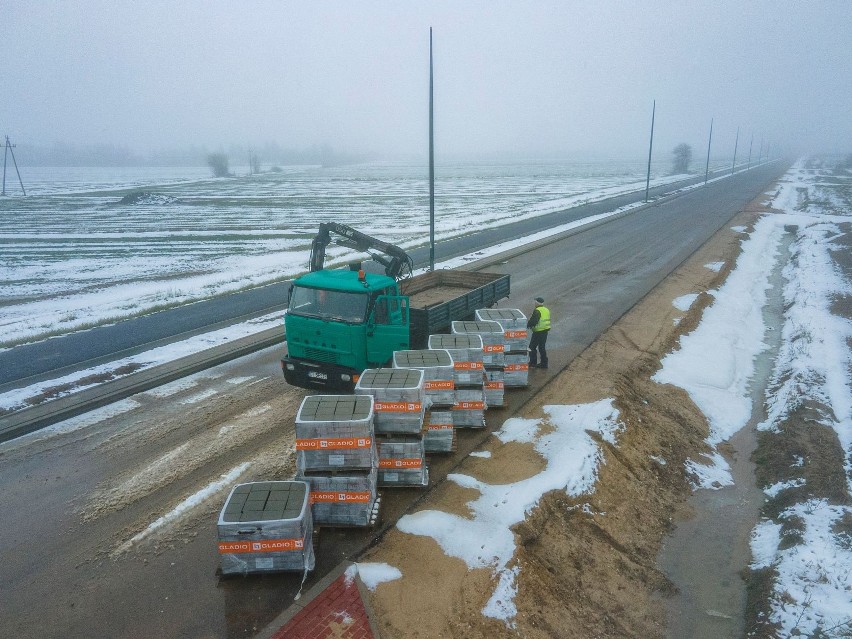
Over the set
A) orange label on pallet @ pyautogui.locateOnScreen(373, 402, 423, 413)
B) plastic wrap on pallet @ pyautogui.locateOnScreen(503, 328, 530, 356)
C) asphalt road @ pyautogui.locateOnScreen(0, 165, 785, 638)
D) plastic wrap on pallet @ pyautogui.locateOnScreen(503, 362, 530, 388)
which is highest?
orange label on pallet @ pyautogui.locateOnScreen(373, 402, 423, 413)

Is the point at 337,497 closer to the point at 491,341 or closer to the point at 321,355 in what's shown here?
the point at 321,355

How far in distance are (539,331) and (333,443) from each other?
7949 mm

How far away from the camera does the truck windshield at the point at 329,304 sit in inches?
469

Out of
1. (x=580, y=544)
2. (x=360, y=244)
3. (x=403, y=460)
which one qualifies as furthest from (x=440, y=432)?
(x=360, y=244)

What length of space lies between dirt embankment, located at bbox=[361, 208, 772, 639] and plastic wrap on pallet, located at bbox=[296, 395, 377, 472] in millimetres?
1322

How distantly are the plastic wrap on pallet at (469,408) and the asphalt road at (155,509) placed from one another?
58cm

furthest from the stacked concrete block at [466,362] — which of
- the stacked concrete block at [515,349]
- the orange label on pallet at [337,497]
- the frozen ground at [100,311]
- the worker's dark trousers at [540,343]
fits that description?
the frozen ground at [100,311]

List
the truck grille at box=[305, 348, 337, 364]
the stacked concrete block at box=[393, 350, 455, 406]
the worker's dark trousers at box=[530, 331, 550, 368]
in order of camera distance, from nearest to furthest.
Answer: the stacked concrete block at box=[393, 350, 455, 406] < the truck grille at box=[305, 348, 337, 364] < the worker's dark trousers at box=[530, 331, 550, 368]

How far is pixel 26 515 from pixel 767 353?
1925 centimetres

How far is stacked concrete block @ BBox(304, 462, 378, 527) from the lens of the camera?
813 cm

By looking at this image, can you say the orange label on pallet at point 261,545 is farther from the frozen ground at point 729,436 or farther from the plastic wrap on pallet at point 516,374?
the plastic wrap on pallet at point 516,374

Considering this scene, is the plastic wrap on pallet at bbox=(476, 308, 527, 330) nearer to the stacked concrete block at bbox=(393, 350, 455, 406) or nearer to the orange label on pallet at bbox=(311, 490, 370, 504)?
the stacked concrete block at bbox=(393, 350, 455, 406)

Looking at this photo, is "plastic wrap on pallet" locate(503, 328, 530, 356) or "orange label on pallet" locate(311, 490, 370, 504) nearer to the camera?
"orange label on pallet" locate(311, 490, 370, 504)

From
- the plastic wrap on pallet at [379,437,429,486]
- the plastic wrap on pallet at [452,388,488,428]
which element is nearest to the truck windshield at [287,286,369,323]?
the plastic wrap on pallet at [452,388,488,428]
